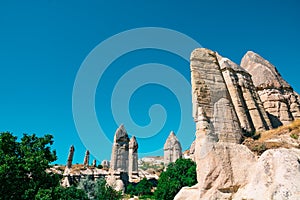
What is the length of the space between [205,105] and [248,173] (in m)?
10.1

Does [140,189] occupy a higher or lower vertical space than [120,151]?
lower

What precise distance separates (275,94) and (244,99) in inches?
197

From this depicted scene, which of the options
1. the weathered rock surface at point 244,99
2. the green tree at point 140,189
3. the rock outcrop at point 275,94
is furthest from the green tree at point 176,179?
the rock outcrop at point 275,94

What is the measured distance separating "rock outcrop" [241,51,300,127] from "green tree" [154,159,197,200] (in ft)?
28.5

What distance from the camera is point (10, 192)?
34.7 ft

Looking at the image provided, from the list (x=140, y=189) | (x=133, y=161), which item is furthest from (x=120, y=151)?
(x=140, y=189)

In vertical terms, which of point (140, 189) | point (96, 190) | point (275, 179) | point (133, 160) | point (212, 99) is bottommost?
point (275, 179)

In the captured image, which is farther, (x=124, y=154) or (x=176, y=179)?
(x=124, y=154)

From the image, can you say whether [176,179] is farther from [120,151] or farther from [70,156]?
[70,156]

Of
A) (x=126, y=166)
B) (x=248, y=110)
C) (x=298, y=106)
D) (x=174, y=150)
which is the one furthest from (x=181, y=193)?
(x=174, y=150)

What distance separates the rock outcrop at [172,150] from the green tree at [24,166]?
121ft

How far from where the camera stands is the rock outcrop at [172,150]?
156ft

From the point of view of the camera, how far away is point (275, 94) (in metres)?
23.1

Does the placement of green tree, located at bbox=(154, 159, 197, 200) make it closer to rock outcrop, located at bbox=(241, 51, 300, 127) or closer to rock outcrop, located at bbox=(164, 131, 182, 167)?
rock outcrop, located at bbox=(241, 51, 300, 127)
